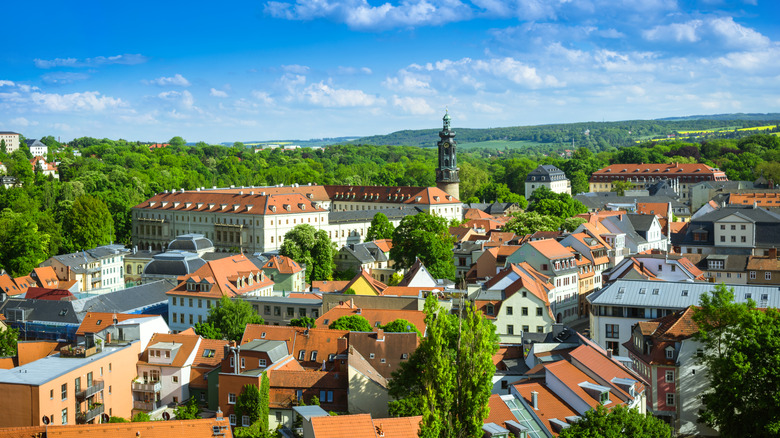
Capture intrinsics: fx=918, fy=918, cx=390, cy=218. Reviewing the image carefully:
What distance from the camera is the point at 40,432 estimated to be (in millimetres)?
30734

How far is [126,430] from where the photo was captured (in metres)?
31.2

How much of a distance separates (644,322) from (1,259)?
70.5 m

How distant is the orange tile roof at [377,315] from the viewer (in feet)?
176

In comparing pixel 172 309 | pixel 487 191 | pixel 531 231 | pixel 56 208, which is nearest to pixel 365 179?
pixel 487 191

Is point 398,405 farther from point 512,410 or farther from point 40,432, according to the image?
point 40,432

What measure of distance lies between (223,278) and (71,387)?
2587cm

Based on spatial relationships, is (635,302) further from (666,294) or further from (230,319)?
(230,319)

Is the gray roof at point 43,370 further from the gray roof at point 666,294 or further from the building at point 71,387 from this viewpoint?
the gray roof at point 666,294

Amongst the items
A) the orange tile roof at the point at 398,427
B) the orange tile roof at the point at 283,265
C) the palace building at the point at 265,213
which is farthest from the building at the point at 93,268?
the orange tile roof at the point at 398,427

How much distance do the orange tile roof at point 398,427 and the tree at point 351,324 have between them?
1662 cm

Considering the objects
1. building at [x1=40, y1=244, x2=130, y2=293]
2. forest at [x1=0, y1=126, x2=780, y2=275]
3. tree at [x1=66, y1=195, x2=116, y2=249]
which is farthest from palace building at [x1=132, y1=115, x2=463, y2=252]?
building at [x1=40, y1=244, x2=130, y2=293]

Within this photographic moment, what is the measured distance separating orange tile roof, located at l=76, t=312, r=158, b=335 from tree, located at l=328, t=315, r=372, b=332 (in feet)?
36.2

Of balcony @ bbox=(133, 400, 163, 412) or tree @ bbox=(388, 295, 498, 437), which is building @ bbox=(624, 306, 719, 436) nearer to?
tree @ bbox=(388, 295, 498, 437)

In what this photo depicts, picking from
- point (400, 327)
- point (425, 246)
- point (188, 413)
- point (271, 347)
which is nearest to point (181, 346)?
point (271, 347)
